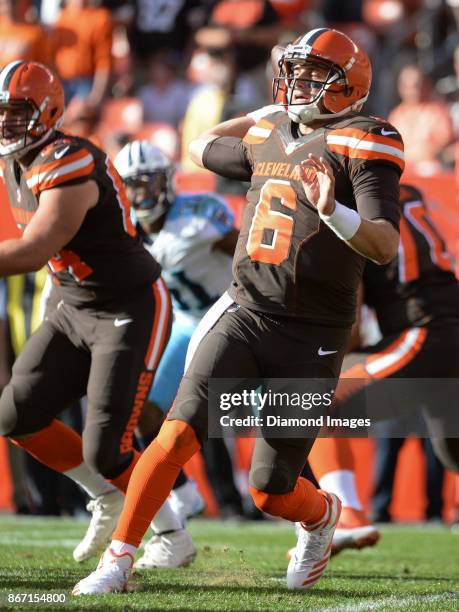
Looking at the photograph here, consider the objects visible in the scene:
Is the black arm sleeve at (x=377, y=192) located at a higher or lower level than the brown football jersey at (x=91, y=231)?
higher

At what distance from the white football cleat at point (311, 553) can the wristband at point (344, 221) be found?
1272mm

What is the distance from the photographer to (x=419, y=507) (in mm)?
8070

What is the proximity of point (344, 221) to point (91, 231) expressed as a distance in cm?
138

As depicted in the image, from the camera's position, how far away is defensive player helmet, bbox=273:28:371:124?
3988 millimetres

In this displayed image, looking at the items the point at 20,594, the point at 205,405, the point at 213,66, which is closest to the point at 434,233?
the point at 205,405

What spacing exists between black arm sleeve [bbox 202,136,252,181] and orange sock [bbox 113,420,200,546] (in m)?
0.98

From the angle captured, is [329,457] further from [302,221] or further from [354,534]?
[302,221]

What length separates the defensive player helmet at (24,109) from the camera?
14.6 ft

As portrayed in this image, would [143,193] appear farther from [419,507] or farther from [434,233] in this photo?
[419,507]

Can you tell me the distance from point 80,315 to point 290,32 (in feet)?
18.8

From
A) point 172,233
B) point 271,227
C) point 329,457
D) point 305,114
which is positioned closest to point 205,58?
point 172,233

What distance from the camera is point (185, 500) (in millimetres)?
5504

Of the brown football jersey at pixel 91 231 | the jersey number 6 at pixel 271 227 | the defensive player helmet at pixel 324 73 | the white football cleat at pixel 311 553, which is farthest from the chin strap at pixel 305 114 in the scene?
the white football cleat at pixel 311 553

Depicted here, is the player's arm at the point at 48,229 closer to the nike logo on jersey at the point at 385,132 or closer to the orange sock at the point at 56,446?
the orange sock at the point at 56,446
